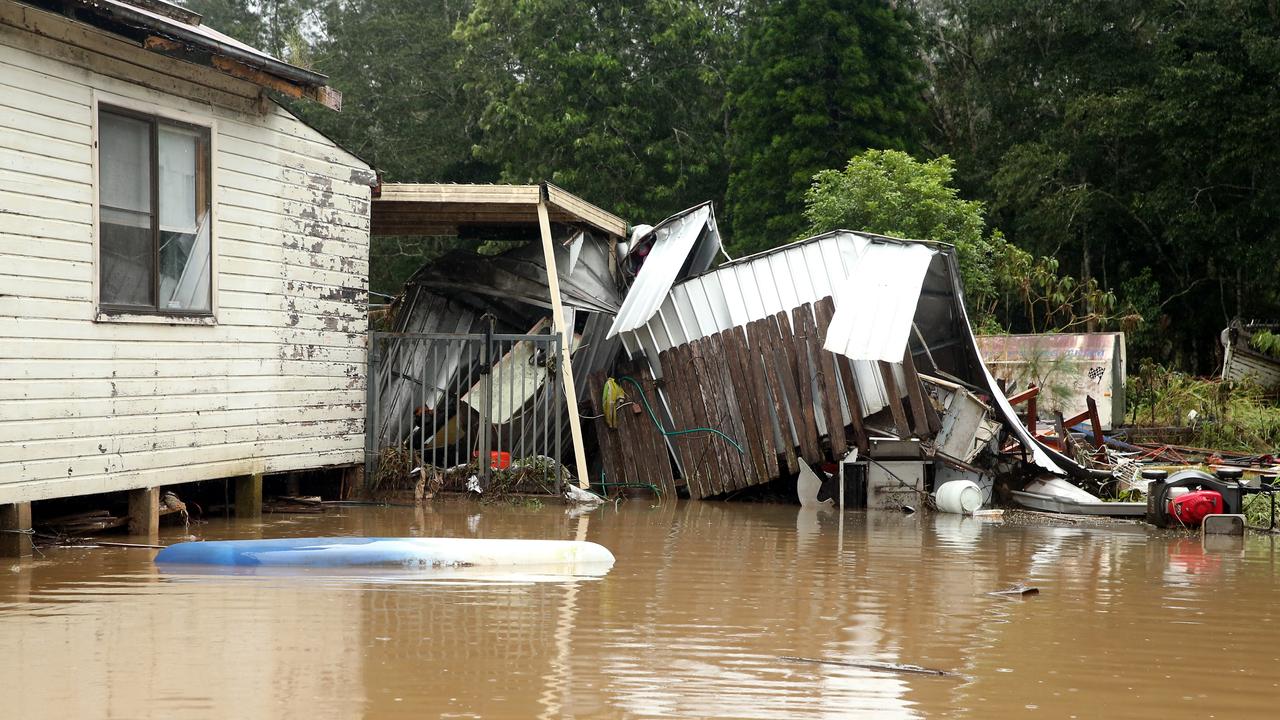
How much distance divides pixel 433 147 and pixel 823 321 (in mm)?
25954

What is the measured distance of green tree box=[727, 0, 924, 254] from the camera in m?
32.8

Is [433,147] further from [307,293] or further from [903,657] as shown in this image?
[903,657]

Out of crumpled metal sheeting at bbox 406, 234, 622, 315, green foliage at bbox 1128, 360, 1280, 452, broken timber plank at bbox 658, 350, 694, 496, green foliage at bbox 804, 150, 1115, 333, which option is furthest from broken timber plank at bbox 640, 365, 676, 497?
green foliage at bbox 1128, 360, 1280, 452

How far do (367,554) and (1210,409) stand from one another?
663 inches

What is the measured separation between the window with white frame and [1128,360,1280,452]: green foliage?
15.5m

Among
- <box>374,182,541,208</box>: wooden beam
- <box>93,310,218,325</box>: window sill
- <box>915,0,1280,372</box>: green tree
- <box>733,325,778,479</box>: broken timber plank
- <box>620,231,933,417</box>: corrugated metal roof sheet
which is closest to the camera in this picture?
<box>93,310,218,325</box>: window sill

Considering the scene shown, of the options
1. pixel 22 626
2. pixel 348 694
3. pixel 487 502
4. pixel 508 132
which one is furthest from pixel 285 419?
pixel 508 132

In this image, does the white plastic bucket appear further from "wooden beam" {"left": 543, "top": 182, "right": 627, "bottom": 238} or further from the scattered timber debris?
the scattered timber debris

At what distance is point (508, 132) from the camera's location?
34125mm

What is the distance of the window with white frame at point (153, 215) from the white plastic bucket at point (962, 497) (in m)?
7.72

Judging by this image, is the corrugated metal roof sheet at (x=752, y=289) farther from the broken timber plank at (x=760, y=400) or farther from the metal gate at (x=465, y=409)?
the metal gate at (x=465, y=409)

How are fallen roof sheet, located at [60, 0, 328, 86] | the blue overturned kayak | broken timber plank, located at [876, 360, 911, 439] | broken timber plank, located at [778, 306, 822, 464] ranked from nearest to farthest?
1. the blue overturned kayak
2. fallen roof sheet, located at [60, 0, 328, 86]
3. broken timber plank, located at [876, 360, 911, 439]
4. broken timber plank, located at [778, 306, 822, 464]

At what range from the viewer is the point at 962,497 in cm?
1310

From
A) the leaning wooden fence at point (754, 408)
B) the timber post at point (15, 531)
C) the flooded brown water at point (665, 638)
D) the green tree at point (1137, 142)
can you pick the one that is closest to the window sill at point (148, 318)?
the timber post at point (15, 531)
